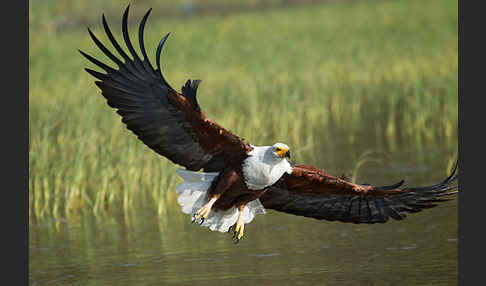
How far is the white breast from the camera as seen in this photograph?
24.1ft

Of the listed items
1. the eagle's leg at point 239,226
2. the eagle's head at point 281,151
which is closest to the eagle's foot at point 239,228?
the eagle's leg at point 239,226

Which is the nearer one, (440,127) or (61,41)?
(440,127)

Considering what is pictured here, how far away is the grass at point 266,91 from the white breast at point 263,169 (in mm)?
3039

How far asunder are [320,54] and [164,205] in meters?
10.5

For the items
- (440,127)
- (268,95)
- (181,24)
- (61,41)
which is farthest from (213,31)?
(440,127)

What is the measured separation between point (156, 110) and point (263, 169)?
1.00 m

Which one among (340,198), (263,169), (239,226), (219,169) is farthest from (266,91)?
(263,169)

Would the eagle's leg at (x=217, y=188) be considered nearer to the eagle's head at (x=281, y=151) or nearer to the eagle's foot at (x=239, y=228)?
the eagle's foot at (x=239, y=228)

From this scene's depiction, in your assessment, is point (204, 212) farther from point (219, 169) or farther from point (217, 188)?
point (219, 169)

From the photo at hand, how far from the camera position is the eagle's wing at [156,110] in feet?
23.5

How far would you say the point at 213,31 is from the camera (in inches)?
976

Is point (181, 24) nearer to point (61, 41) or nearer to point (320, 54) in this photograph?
point (61, 41)

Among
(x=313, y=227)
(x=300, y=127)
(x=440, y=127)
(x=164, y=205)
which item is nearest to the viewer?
(x=313, y=227)

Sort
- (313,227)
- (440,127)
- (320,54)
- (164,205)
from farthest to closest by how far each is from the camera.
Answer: (320,54) < (440,127) < (164,205) < (313,227)
